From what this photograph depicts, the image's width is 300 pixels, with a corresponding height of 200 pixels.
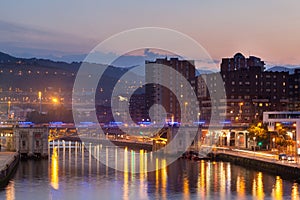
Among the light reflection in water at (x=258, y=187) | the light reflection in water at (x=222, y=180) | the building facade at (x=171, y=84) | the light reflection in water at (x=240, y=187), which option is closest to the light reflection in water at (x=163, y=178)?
the light reflection in water at (x=222, y=180)

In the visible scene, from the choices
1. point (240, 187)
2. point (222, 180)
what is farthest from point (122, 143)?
point (240, 187)

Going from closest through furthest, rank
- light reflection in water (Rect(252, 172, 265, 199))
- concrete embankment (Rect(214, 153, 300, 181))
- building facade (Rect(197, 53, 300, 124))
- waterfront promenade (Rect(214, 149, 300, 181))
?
light reflection in water (Rect(252, 172, 265, 199))
concrete embankment (Rect(214, 153, 300, 181))
waterfront promenade (Rect(214, 149, 300, 181))
building facade (Rect(197, 53, 300, 124))

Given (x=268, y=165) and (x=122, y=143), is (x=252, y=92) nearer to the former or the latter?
(x=122, y=143)

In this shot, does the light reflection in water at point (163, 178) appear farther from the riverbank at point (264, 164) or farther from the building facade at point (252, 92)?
the building facade at point (252, 92)

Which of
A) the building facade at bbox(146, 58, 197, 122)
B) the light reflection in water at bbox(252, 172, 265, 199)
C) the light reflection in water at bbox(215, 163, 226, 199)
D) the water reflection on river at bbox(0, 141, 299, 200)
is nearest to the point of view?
the light reflection in water at bbox(252, 172, 265, 199)

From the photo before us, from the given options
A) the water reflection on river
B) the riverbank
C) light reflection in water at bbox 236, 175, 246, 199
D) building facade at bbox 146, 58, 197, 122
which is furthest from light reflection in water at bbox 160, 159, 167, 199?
building facade at bbox 146, 58, 197, 122

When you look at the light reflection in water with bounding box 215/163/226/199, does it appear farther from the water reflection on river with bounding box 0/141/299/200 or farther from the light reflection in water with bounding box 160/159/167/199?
the light reflection in water with bounding box 160/159/167/199

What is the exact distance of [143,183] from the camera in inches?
854

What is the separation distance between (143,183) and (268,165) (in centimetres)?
563

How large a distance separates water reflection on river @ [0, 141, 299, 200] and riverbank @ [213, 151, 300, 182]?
43cm

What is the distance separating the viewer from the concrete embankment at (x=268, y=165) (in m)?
21.9

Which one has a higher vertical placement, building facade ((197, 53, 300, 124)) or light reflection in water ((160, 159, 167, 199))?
building facade ((197, 53, 300, 124))

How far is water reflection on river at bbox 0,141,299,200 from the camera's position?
18.7m

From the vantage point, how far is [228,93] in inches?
2243
